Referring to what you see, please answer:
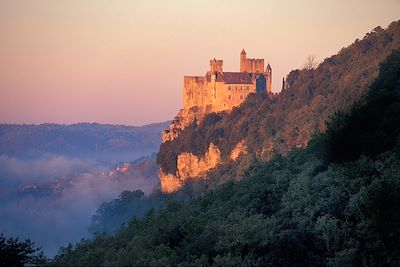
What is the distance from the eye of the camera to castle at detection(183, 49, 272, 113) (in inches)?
4906

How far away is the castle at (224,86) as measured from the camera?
124625 mm

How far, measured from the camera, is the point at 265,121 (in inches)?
4220

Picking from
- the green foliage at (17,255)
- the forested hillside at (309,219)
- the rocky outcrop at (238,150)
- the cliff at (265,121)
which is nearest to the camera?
the forested hillside at (309,219)

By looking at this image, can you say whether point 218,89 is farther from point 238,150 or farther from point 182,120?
point 238,150

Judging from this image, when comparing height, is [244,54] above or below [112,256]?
above

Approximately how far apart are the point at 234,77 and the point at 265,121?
20.5 metres

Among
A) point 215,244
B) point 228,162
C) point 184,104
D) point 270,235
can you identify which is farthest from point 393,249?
point 184,104

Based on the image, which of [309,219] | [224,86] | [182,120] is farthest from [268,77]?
[309,219]

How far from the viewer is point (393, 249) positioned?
1054 inches

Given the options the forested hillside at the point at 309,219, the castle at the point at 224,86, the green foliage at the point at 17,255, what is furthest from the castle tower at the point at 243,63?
the green foliage at the point at 17,255

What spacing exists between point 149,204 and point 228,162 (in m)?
21.2

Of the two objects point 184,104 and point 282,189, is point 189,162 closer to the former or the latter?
point 184,104

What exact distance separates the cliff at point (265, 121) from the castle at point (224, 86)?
108 inches

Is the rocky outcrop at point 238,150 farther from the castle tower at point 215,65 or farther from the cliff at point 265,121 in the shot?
the castle tower at point 215,65
